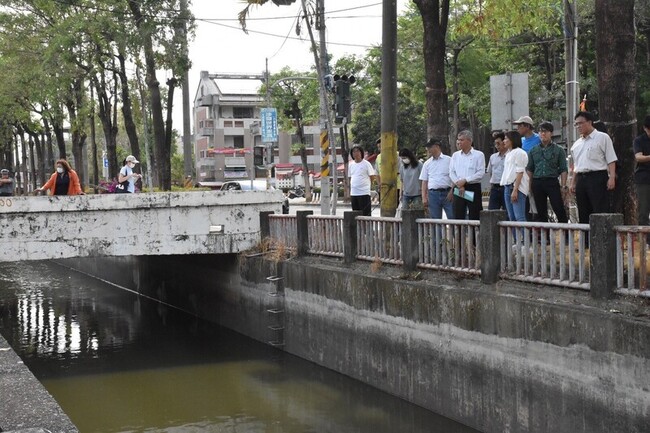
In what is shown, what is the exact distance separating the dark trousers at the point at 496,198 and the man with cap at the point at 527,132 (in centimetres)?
72

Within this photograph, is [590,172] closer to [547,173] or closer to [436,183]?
[547,173]

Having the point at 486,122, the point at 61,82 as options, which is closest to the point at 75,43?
the point at 61,82

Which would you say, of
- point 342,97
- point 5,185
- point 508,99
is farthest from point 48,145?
point 508,99

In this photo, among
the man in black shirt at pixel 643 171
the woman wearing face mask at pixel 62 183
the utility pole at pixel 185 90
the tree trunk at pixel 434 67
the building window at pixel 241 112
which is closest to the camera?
the man in black shirt at pixel 643 171

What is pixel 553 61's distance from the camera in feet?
117

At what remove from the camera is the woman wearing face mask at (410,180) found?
1315 centimetres

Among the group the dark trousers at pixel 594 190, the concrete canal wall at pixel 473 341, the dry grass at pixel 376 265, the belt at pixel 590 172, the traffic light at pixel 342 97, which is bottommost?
the concrete canal wall at pixel 473 341

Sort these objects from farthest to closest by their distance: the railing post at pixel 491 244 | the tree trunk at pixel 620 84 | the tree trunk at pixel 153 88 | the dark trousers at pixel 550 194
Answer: the tree trunk at pixel 153 88
the dark trousers at pixel 550 194
the tree trunk at pixel 620 84
the railing post at pixel 491 244

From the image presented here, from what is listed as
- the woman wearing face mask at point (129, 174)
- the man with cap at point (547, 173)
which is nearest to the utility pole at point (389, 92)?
the man with cap at point (547, 173)

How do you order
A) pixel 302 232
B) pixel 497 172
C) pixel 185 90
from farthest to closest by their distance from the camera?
1. pixel 185 90
2. pixel 302 232
3. pixel 497 172

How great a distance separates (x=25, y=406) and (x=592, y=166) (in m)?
6.06

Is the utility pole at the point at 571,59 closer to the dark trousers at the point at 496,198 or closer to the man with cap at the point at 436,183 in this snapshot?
the man with cap at the point at 436,183

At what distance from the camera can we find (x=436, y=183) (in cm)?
1225

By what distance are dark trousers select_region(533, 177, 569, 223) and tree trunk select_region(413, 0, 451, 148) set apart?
3.18m
